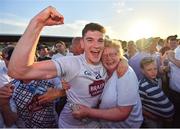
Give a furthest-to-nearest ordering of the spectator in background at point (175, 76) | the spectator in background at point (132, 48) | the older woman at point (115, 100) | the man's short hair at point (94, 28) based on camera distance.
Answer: the spectator in background at point (132, 48) → the spectator in background at point (175, 76) → the man's short hair at point (94, 28) → the older woman at point (115, 100)

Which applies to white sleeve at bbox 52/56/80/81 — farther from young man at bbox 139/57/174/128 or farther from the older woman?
young man at bbox 139/57/174/128

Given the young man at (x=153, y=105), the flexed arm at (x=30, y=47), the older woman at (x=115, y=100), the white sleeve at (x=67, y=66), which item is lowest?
the young man at (x=153, y=105)

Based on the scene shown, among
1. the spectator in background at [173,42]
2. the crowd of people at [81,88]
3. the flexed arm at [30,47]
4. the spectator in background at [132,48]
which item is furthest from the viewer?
the spectator in background at [173,42]

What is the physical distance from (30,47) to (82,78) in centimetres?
67

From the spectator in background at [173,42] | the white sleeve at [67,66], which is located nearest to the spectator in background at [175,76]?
the spectator in background at [173,42]

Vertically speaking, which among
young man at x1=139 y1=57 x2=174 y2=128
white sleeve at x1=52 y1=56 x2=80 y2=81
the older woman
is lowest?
young man at x1=139 y1=57 x2=174 y2=128

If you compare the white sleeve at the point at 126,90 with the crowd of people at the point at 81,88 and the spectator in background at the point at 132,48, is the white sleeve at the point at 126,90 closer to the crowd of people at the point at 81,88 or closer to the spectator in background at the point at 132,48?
the crowd of people at the point at 81,88

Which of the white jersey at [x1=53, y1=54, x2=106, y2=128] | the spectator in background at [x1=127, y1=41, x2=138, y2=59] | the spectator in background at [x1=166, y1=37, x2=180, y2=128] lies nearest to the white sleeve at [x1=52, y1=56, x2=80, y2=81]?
the white jersey at [x1=53, y1=54, x2=106, y2=128]

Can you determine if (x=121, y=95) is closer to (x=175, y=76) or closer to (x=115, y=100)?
(x=115, y=100)

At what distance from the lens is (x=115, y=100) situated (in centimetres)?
241

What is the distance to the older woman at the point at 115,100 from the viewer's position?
2.32 m

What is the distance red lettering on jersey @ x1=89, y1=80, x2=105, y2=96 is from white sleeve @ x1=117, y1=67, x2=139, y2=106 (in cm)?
15

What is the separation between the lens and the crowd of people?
187 cm

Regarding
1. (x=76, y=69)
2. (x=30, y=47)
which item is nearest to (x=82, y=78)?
(x=76, y=69)
